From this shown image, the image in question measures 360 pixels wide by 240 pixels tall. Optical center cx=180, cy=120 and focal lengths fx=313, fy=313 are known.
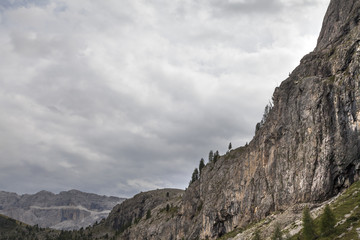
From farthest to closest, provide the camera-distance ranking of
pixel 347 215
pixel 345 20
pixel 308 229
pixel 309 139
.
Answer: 1. pixel 345 20
2. pixel 309 139
3. pixel 308 229
4. pixel 347 215

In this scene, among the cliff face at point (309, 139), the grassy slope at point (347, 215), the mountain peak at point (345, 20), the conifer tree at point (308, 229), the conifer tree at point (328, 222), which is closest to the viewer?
the grassy slope at point (347, 215)

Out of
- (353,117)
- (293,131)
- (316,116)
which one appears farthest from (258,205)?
(353,117)

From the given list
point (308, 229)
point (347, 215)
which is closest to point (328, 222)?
point (308, 229)

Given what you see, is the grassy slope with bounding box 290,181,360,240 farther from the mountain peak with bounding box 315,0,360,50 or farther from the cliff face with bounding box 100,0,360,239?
the mountain peak with bounding box 315,0,360,50

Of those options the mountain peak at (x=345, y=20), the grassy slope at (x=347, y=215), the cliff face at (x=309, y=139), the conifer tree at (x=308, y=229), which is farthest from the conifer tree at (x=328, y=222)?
the mountain peak at (x=345, y=20)

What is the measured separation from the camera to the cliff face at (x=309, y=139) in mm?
130750

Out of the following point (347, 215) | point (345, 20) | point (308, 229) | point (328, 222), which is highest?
point (345, 20)

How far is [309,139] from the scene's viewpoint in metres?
145

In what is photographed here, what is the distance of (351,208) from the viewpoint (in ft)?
335

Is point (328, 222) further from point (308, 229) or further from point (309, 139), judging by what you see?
point (309, 139)

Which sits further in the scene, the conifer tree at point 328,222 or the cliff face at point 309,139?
the cliff face at point 309,139

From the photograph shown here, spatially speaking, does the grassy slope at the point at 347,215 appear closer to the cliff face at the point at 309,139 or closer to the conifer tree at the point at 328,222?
the conifer tree at the point at 328,222

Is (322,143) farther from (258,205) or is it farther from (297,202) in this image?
(258,205)

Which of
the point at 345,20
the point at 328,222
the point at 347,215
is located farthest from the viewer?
the point at 345,20
